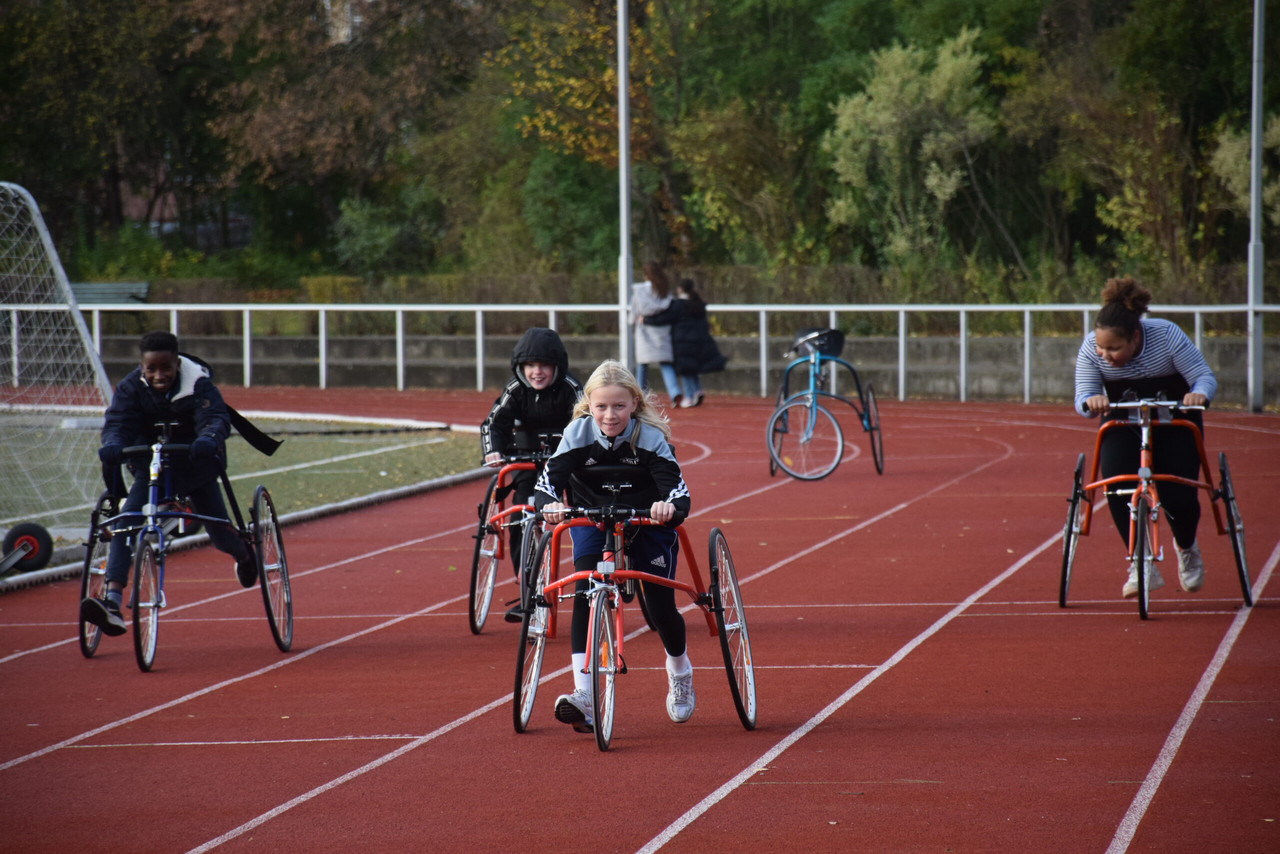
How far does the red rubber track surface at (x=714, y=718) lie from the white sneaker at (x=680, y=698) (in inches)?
3.3

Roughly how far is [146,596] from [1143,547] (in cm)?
487

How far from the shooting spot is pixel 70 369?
20.2 m

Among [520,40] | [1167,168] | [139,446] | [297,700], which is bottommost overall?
[297,700]

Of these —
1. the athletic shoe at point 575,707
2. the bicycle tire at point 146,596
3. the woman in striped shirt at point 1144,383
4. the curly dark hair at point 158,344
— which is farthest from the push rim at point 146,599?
the woman in striped shirt at point 1144,383

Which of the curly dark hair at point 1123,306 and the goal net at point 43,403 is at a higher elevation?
the curly dark hair at point 1123,306

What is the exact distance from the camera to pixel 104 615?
7.95m

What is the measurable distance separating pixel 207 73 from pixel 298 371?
12.5m

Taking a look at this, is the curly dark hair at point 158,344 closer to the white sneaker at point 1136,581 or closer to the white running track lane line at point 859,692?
the white running track lane line at point 859,692

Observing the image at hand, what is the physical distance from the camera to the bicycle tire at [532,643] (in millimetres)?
6258

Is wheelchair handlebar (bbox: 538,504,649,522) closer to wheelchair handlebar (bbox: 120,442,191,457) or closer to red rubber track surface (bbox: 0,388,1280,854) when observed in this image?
red rubber track surface (bbox: 0,388,1280,854)

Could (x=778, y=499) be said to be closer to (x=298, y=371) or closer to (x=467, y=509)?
(x=467, y=509)

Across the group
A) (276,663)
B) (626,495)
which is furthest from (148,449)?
(626,495)

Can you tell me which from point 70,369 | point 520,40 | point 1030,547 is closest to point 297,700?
point 1030,547

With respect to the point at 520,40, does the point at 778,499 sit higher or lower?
lower
